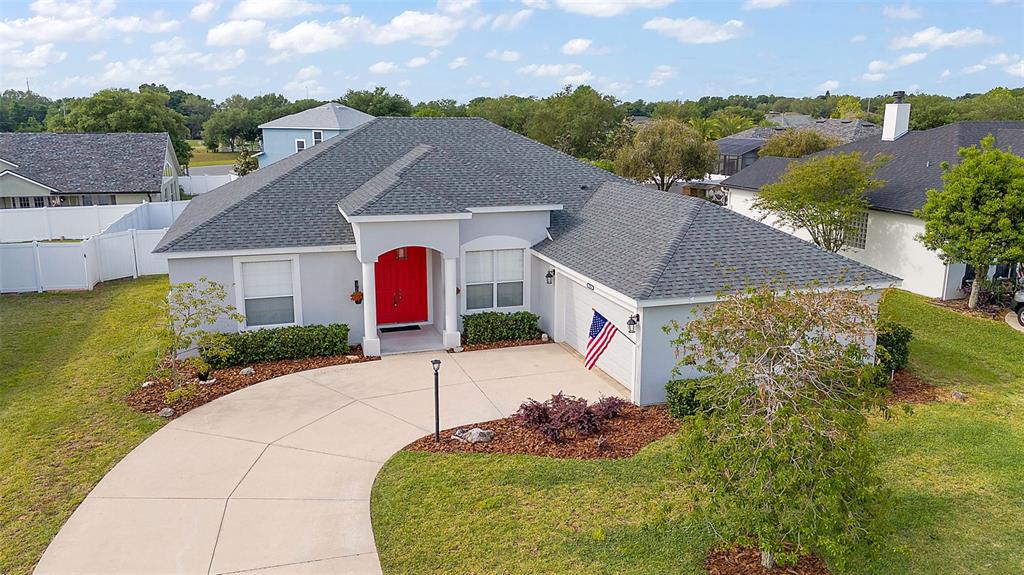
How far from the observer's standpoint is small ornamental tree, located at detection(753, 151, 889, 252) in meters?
21.3

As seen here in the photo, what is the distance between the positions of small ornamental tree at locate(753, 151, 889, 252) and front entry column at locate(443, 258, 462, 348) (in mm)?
12302

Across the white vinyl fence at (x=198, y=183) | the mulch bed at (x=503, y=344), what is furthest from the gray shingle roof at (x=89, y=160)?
the mulch bed at (x=503, y=344)

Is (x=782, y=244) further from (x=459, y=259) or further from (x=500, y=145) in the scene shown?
(x=500, y=145)

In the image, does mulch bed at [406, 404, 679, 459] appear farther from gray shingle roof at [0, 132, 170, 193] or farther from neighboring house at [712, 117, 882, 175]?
neighboring house at [712, 117, 882, 175]

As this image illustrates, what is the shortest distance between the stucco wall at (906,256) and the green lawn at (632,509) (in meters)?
9.17

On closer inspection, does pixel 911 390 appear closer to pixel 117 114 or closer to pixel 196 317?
pixel 196 317

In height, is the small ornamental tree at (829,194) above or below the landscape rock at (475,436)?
above

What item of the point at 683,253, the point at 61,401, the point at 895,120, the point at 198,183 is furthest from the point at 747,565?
the point at 198,183

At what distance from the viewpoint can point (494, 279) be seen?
645 inches

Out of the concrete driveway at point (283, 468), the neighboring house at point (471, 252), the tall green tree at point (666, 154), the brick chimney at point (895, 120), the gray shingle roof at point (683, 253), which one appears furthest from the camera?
the tall green tree at point (666, 154)

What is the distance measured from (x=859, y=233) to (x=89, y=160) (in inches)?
1360

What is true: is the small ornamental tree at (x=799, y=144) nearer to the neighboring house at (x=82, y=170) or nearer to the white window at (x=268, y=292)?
the white window at (x=268, y=292)

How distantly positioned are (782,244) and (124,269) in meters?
20.4

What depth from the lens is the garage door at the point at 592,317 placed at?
13016mm
